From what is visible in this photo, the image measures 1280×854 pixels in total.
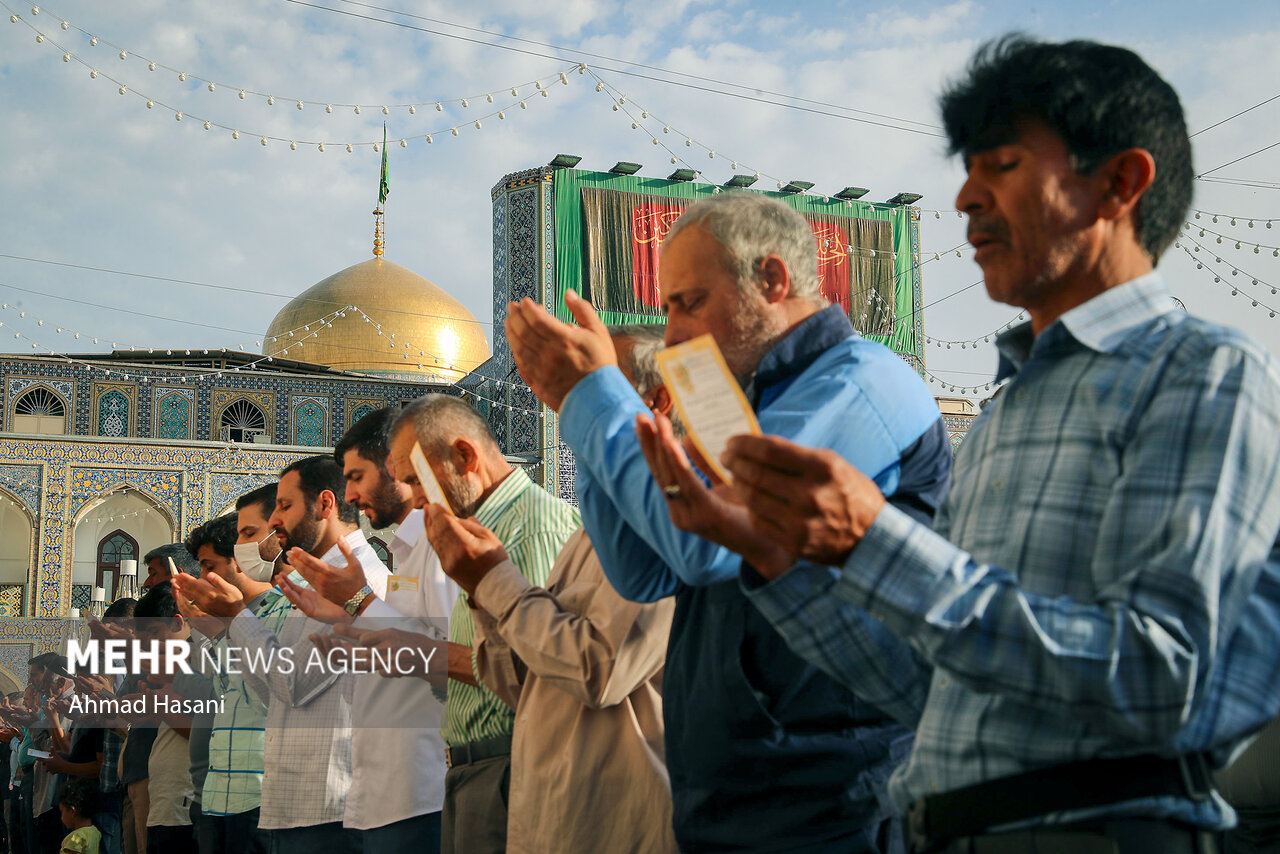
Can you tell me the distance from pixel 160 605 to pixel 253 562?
129cm

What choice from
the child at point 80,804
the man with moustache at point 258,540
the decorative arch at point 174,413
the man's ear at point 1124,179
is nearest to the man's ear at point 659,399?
the man's ear at point 1124,179

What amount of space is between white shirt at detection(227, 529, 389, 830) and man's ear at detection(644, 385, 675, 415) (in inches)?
48.0

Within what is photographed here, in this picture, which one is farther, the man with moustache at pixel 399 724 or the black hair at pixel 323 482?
the black hair at pixel 323 482

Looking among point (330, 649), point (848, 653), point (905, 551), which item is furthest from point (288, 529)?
point (905, 551)

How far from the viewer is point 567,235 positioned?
18.2 metres

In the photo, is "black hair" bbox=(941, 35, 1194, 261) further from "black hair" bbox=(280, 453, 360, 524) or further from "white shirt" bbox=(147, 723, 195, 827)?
"white shirt" bbox=(147, 723, 195, 827)

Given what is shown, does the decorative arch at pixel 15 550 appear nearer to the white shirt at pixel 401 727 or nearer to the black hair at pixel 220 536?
the black hair at pixel 220 536

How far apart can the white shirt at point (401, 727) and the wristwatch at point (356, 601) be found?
0.07 meters

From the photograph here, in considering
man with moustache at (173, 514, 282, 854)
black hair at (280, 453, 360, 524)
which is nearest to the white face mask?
man with moustache at (173, 514, 282, 854)

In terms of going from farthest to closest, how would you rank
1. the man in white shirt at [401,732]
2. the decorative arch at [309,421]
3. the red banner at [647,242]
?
the decorative arch at [309,421] < the red banner at [647,242] < the man in white shirt at [401,732]

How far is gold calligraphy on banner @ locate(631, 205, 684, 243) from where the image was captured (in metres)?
18.6

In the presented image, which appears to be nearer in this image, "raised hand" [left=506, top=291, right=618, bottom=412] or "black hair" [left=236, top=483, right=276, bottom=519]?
"raised hand" [left=506, top=291, right=618, bottom=412]

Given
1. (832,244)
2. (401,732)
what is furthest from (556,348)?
(832,244)

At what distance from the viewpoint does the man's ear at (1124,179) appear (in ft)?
3.67
